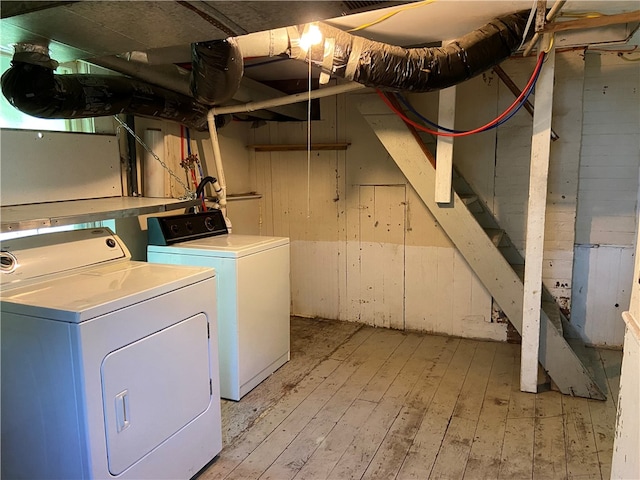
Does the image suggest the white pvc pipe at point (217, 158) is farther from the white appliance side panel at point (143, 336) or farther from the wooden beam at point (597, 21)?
the wooden beam at point (597, 21)

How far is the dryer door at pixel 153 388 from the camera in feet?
5.13

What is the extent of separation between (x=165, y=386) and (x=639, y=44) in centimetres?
354

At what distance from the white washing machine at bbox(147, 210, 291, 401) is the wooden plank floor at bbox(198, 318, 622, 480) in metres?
0.15

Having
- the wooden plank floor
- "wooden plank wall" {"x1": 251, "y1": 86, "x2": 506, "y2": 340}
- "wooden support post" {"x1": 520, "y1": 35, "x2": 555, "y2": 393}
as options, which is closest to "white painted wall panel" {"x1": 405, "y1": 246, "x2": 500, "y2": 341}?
"wooden plank wall" {"x1": 251, "y1": 86, "x2": 506, "y2": 340}

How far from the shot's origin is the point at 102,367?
59.4 inches

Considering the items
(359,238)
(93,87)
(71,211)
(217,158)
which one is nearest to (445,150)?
(359,238)

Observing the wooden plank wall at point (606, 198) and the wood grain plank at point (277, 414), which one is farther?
the wooden plank wall at point (606, 198)

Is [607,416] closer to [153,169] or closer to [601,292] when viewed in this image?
[601,292]

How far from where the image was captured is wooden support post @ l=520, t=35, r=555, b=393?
245cm

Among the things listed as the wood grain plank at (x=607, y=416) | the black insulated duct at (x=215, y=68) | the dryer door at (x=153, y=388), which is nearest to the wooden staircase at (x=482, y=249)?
the wood grain plank at (x=607, y=416)

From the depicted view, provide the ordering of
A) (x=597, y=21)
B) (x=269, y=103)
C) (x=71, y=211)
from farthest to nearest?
(x=269, y=103) < (x=597, y=21) < (x=71, y=211)

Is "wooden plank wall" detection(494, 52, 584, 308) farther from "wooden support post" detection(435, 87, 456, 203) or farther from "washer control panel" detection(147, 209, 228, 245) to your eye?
"washer control panel" detection(147, 209, 228, 245)

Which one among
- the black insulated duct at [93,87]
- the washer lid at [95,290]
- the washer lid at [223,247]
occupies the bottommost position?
the washer lid at [95,290]

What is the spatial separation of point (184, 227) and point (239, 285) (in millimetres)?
579
